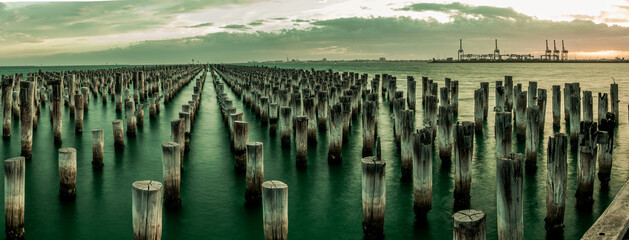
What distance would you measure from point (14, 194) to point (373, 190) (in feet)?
14.5

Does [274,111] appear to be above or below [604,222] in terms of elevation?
above

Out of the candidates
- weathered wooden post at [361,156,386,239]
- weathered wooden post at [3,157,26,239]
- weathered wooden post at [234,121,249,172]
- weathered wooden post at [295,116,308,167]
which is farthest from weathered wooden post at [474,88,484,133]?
weathered wooden post at [3,157,26,239]

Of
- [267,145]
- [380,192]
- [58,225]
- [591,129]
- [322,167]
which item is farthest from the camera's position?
[267,145]

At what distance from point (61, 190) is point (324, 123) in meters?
7.96

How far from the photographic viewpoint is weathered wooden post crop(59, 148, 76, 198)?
7.30 m

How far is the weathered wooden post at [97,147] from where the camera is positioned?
372 inches

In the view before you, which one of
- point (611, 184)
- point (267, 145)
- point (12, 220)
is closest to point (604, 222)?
point (611, 184)

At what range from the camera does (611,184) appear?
28.9 feet

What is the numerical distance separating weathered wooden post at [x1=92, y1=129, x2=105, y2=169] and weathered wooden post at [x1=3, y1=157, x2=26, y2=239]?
3524 millimetres

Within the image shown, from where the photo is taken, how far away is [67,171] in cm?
749

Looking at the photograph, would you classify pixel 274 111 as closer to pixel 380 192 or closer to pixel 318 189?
pixel 318 189

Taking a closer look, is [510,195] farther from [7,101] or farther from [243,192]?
[7,101]

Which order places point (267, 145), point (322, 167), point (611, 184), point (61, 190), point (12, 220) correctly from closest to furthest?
1. point (12, 220)
2. point (61, 190)
3. point (611, 184)
4. point (322, 167)
5. point (267, 145)

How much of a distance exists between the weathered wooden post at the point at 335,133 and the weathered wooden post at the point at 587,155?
4550mm
